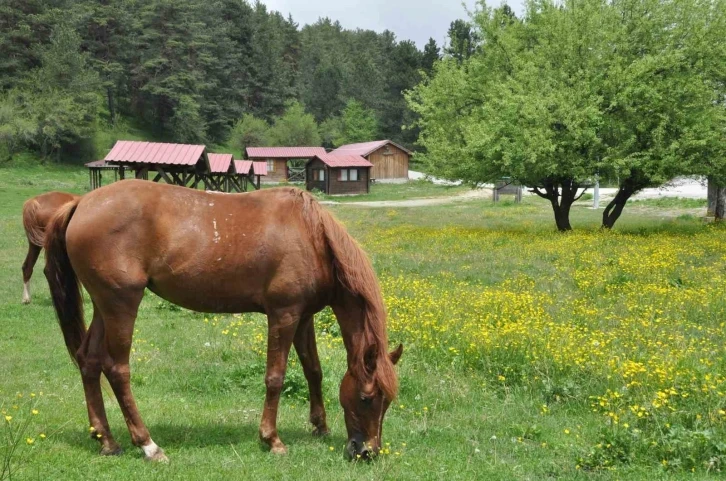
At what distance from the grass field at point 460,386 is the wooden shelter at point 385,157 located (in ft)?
182

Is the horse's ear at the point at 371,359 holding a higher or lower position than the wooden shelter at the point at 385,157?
lower

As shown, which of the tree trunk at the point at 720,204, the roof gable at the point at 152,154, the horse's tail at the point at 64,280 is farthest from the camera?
the tree trunk at the point at 720,204

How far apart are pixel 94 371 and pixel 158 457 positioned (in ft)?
3.17

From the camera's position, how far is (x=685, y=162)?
2027 centimetres

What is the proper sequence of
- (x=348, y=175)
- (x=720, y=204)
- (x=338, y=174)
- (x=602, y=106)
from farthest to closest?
1. (x=348, y=175)
2. (x=338, y=174)
3. (x=720, y=204)
4. (x=602, y=106)

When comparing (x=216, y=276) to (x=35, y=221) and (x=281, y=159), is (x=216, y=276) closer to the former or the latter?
(x=35, y=221)

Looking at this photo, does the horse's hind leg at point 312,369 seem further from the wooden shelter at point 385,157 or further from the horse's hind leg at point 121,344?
the wooden shelter at point 385,157

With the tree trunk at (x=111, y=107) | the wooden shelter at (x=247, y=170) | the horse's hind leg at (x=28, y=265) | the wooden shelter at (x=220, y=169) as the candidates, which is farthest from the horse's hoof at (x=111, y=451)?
the tree trunk at (x=111, y=107)

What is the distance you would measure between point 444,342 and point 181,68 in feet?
235

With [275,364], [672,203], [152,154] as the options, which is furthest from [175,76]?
[275,364]

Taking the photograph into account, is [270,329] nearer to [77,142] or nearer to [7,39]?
[77,142]

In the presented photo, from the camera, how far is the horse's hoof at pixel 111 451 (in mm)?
4977

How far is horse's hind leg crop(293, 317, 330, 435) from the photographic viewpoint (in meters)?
5.64

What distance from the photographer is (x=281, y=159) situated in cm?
6794
